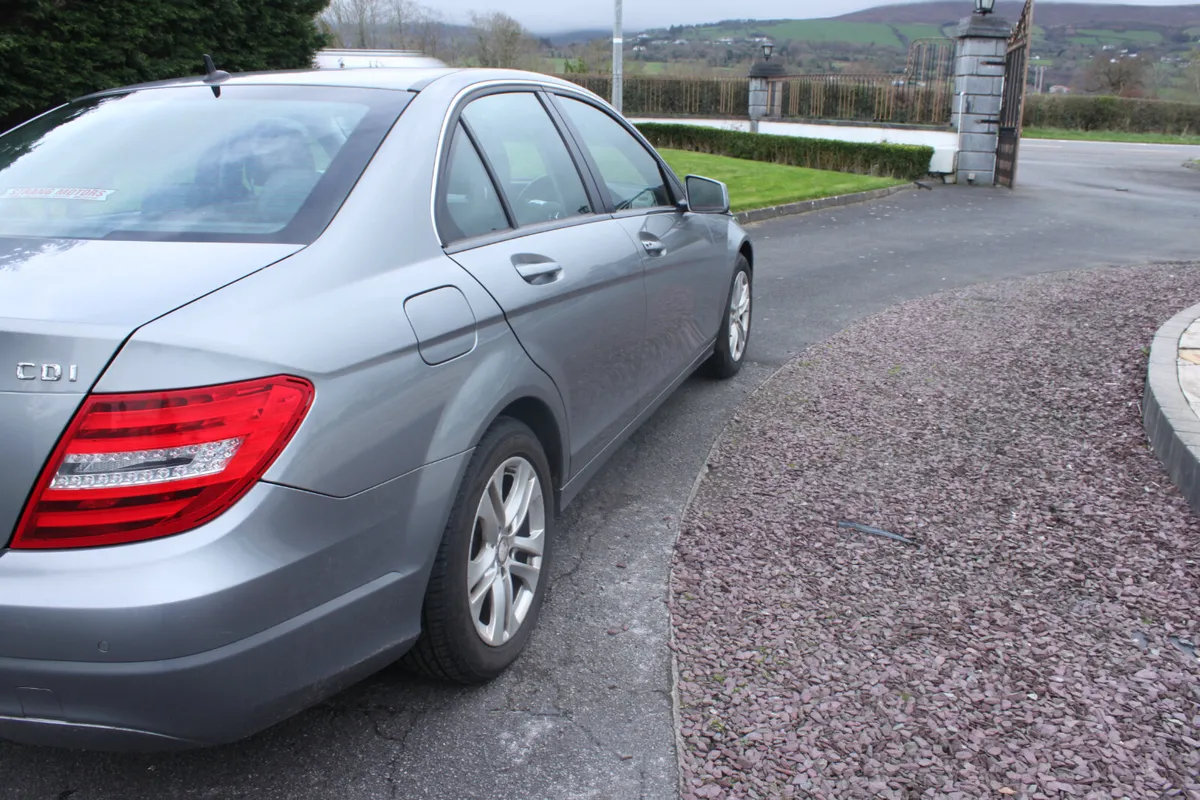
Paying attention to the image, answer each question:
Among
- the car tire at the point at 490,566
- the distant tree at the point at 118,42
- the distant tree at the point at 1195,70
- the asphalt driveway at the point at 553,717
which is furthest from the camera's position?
Result: the distant tree at the point at 1195,70

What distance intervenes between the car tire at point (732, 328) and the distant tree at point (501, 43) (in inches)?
1459

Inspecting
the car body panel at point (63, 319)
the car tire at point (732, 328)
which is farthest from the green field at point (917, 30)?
the car body panel at point (63, 319)

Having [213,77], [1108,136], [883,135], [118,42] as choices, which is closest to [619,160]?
[213,77]

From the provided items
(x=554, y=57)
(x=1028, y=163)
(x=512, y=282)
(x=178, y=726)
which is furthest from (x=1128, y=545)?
(x=554, y=57)

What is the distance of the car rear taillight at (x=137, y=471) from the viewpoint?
1887mm

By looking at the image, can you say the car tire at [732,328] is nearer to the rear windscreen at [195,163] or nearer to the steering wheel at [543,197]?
the steering wheel at [543,197]

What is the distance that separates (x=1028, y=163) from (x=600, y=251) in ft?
77.2

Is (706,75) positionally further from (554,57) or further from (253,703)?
(253,703)

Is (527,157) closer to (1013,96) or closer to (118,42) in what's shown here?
(118,42)

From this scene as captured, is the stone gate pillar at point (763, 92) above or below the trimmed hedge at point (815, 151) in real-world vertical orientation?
above

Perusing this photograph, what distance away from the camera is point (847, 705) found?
9.02ft

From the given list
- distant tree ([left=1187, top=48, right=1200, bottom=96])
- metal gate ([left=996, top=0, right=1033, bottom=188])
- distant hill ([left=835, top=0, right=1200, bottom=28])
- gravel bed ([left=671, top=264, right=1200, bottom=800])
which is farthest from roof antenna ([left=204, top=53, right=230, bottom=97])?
distant hill ([left=835, top=0, right=1200, bottom=28])

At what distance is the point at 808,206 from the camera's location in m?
14.5

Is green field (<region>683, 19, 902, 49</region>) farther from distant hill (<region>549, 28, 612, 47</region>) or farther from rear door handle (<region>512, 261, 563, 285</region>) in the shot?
rear door handle (<region>512, 261, 563, 285</region>)
